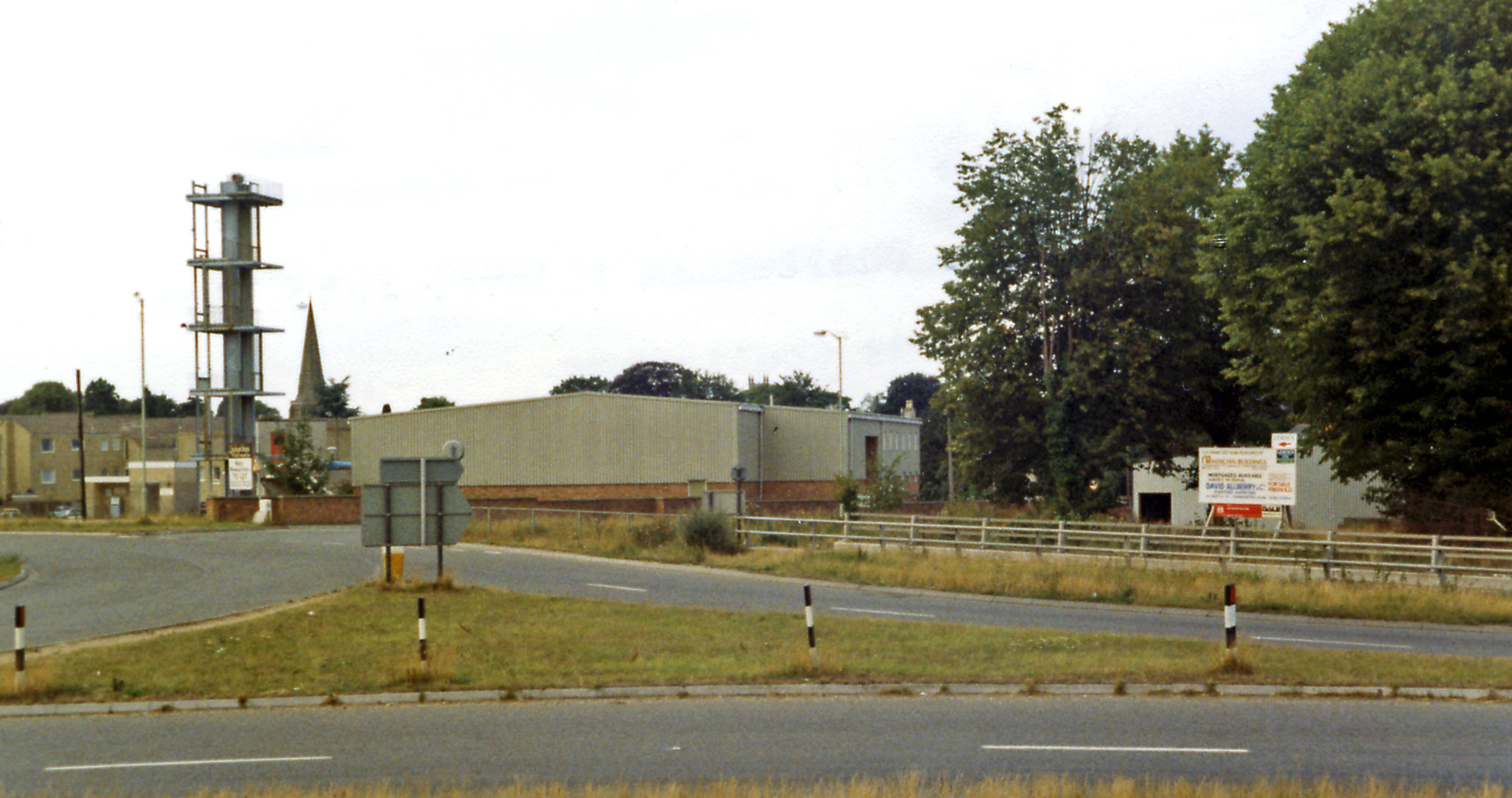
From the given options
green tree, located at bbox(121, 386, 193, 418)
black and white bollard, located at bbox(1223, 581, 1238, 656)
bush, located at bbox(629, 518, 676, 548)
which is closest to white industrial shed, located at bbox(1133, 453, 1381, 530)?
bush, located at bbox(629, 518, 676, 548)

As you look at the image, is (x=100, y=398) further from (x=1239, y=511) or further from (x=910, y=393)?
(x=1239, y=511)

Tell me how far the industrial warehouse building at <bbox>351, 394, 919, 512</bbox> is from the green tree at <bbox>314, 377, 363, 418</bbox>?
51468 mm

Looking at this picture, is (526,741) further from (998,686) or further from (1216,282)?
(1216,282)

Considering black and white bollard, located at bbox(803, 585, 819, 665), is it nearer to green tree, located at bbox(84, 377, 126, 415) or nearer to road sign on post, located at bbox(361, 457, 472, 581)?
road sign on post, located at bbox(361, 457, 472, 581)

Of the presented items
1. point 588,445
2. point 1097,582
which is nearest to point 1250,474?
point 1097,582

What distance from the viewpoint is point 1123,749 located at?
10234 mm

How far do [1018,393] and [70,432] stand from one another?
8549 centimetres

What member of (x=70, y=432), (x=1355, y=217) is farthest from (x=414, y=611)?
(x=70, y=432)

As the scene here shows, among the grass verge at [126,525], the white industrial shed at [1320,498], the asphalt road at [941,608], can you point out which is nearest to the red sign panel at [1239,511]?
the asphalt road at [941,608]

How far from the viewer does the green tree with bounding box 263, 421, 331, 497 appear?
6675 cm

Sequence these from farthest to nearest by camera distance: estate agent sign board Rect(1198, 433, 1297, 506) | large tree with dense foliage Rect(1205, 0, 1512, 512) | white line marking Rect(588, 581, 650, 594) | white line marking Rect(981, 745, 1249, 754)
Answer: estate agent sign board Rect(1198, 433, 1297, 506) → large tree with dense foliage Rect(1205, 0, 1512, 512) → white line marking Rect(588, 581, 650, 594) → white line marking Rect(981, 745, 1249, 754)

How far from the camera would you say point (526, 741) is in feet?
35.9

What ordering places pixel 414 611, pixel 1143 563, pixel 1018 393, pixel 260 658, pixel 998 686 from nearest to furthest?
pixel 998 686, pixel 260 658, pixel 414 611, pixel 1143 563, pixel 1018 393

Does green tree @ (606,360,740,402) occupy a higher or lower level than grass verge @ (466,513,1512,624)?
higher
